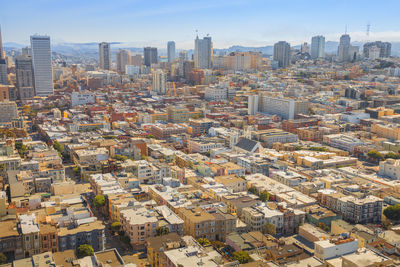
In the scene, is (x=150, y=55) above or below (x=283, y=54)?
below

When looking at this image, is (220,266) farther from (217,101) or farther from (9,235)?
(217,101)

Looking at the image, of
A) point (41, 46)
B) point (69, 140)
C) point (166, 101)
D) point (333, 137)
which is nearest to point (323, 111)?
point (333, 137)

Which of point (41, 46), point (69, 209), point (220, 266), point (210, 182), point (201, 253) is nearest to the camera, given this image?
point (220, 266)

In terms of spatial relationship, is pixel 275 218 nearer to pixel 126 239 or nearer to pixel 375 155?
pixel 126 239

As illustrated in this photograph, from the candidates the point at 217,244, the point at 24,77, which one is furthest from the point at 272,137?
the point at 24,77

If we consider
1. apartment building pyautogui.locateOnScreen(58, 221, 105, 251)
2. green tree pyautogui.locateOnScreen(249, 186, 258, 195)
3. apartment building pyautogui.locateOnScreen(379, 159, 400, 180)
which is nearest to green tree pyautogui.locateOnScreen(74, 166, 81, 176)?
apartment building pyautogui.locateOnScreen(58, 221, 105, 251)
